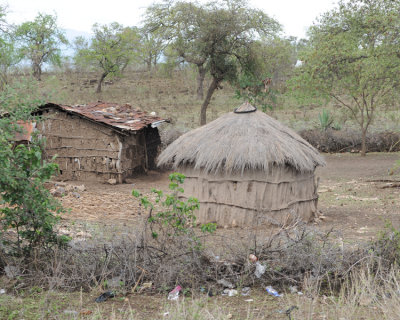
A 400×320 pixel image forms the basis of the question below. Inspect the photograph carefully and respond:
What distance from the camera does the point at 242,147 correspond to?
8852mm

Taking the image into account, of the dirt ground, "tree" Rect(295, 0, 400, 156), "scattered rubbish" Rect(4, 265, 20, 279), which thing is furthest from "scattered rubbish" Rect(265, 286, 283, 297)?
"tree" Rect(295, 0, 400, 156)

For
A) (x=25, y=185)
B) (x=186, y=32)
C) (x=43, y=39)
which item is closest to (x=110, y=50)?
(x=43, y=39)

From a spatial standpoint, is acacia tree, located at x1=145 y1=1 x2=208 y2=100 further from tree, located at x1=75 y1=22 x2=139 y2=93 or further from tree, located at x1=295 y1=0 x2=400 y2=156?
tree, located at x1=75 y1=22 x2=139 y2=93

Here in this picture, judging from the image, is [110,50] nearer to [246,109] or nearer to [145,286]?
[246,109]

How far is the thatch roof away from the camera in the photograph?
8.75m

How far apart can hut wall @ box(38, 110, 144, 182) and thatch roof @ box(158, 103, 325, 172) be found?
5.83m

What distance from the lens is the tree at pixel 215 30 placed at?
2084 centimetres

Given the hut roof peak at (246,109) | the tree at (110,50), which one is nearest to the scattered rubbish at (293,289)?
the hut roof peak at (246,109)

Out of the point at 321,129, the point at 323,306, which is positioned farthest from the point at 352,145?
the point at 323,306

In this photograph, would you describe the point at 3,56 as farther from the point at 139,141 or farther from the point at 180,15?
the point at 139,141

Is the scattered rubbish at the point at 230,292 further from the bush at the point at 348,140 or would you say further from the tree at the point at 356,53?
the bush at the point at 348,140

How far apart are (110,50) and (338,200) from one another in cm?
2862

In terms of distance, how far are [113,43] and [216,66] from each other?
18.5 meters

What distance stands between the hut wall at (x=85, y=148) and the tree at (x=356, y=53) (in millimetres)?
7239
